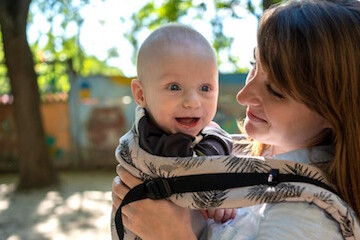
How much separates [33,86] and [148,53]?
634cm

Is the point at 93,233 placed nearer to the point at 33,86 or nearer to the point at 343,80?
the point at 33,86

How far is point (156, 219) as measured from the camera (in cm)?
141

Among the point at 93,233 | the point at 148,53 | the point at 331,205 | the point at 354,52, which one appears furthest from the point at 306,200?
the point at 93,233

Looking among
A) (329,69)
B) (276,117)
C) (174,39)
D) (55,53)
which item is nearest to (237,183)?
(276,117)

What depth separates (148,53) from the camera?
5.25 ft

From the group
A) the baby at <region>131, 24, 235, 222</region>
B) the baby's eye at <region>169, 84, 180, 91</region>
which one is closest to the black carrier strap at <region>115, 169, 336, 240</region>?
the baby at <region>131, 24, 235, 222</region>

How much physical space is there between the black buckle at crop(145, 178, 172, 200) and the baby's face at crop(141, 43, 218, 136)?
0.78 feet

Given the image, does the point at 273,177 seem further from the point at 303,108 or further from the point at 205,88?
the point at 205,88

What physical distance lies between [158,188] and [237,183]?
0.25 meters

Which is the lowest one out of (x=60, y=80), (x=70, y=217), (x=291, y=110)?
(x=70, y=217)

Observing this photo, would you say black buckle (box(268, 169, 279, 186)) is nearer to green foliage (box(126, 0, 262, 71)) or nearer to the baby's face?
the baby's face

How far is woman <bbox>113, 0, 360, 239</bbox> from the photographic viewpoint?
3.92 feet

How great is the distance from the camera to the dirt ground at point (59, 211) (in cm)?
555

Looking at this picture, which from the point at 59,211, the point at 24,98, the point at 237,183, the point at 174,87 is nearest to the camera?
the point at 237,183
